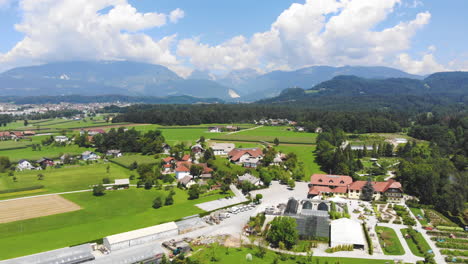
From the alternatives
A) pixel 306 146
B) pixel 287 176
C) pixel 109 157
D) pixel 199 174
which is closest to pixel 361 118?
pixel 306 146

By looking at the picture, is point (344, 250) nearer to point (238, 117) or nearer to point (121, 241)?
point (121, 241)

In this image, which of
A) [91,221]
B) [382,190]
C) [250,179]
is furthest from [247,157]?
[91,221]

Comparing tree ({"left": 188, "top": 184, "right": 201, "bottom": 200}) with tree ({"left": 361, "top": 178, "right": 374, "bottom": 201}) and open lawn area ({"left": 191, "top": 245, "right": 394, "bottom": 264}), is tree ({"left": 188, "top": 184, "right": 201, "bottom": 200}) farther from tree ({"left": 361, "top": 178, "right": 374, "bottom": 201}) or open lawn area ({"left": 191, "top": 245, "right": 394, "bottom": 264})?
tree ({"left": 361, "top": 178, "right": 374, "bottom": 201})

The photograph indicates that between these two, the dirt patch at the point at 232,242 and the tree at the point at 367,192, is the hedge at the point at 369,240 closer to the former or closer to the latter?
the tree at the point at 367,192

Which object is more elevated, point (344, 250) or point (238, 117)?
point (238, 117)

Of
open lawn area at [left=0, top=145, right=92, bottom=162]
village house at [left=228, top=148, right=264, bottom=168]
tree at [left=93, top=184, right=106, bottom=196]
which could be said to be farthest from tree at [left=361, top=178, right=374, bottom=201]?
open lawn area at [left=0, top=145, right=92, bottom=162]

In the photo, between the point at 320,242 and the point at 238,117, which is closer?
the point at 320,242

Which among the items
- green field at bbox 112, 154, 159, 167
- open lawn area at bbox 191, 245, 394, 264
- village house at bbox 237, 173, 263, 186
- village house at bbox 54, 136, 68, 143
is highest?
village house at bbox 54, 136, 68, 143
